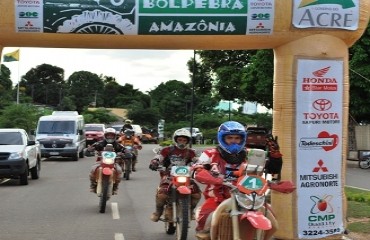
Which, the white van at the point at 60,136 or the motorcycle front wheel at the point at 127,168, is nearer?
the motorcycle front wheel at the point at 127,168

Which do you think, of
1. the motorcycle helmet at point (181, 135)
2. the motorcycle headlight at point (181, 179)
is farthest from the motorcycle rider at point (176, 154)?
the motorcycle headlight at point (181, 179)

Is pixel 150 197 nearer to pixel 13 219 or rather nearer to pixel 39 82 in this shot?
pixel 13 219

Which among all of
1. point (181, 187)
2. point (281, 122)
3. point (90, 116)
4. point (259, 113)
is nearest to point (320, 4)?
point (281, 122)

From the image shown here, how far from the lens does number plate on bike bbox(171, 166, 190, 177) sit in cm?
984

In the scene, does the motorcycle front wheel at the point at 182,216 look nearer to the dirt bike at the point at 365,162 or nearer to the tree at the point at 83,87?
the dirt bike at the point at 365,162

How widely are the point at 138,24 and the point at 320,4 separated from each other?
2.59 m

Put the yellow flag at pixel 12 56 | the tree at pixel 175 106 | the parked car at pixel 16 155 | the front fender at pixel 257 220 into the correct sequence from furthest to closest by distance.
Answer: the tree at pixel 175 106, the yellow flag at pixel 12 56, the parked car at pixel 16 155, the front fender at pixel 257 220

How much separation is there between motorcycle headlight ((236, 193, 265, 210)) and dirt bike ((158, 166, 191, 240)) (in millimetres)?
2784

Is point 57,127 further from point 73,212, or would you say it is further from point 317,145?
point 317,145

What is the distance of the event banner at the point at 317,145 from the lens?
31.7 ft

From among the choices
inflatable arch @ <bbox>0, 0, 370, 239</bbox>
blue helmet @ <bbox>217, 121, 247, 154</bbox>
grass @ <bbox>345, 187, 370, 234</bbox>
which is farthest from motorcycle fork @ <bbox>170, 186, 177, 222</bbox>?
grass @ <bbox>345, 187, 370, 234</bbox>

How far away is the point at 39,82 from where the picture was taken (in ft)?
377

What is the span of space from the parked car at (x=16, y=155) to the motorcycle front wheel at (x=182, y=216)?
9685 millimetres

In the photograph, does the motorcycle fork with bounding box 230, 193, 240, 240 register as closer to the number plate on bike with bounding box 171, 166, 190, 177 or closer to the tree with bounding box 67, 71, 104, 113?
the number plate on bike with bounding box 171, 166, 190, 177
